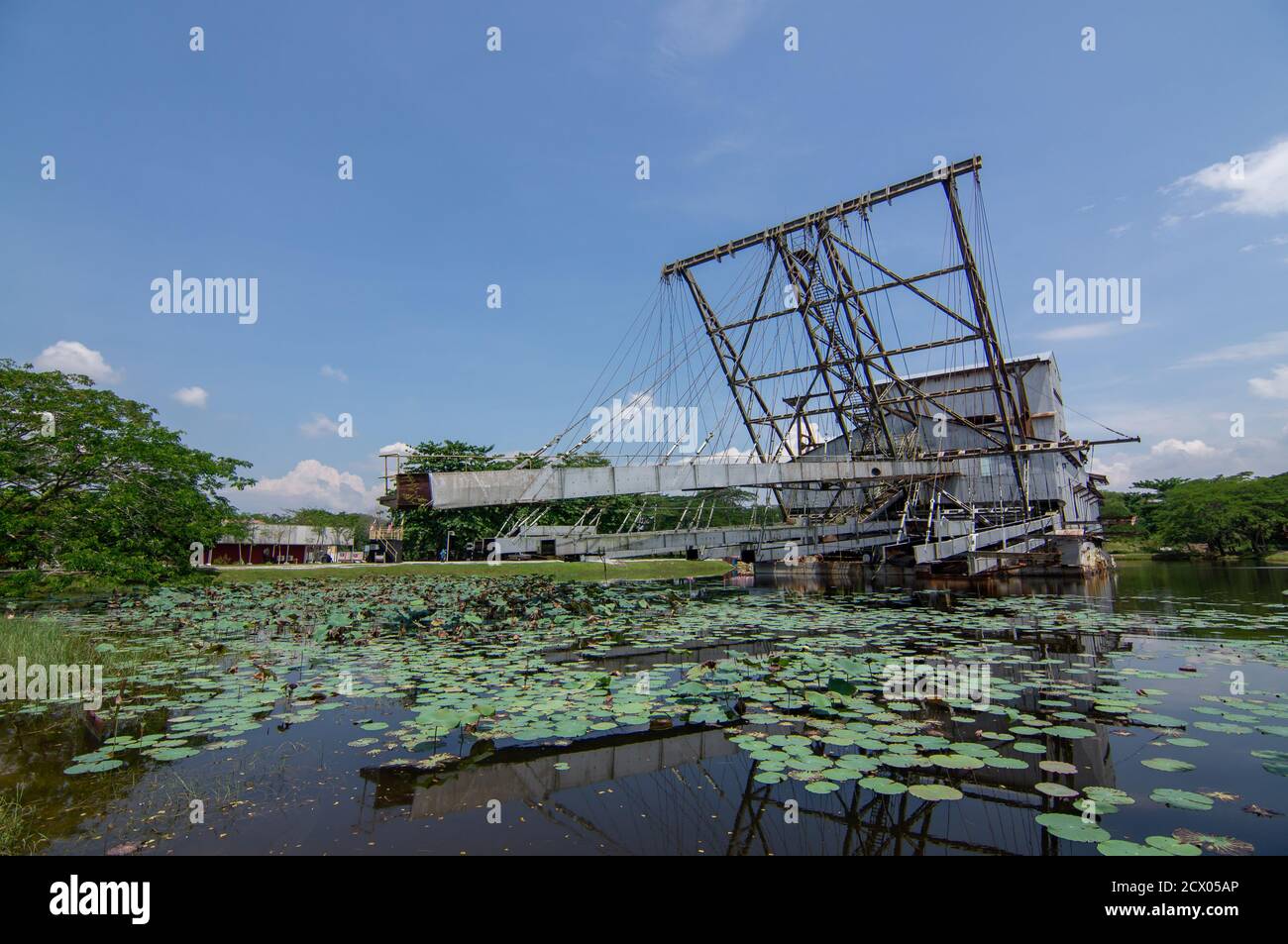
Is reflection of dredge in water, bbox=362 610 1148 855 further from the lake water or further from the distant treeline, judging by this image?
the distant treeline

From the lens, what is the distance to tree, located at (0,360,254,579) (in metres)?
11.4

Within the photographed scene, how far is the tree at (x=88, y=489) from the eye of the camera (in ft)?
37.3

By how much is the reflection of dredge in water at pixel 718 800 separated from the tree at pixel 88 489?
11.7 m

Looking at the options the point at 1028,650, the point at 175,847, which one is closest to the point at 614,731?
the point at 175,847

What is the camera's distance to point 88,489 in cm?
1267

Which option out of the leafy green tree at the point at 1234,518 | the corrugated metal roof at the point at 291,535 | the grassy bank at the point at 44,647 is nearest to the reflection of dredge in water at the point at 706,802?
the grassy bank at the point at 44,647

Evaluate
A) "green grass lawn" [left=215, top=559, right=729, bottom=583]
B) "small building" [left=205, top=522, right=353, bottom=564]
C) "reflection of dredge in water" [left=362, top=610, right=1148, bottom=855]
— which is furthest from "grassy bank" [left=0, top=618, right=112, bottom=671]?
"small building" [left=205, top=522, right=353, bottom=564]

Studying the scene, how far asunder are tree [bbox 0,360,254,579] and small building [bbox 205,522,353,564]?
37065mm

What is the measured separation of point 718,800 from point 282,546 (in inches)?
2418

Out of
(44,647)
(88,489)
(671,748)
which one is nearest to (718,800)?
(671,748)

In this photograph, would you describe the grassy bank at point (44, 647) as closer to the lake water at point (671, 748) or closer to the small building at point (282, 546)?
the lake water at point (671, 748)
